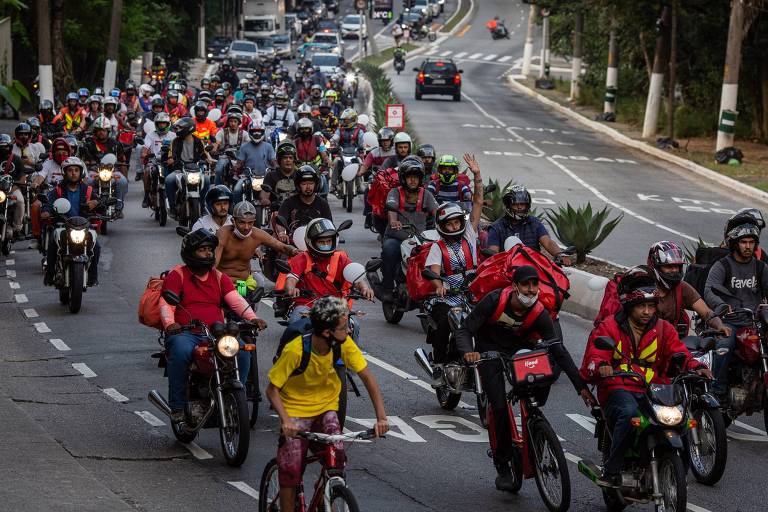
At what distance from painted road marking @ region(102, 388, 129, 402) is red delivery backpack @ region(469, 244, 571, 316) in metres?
3.77

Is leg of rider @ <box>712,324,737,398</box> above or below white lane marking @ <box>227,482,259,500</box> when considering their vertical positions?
above

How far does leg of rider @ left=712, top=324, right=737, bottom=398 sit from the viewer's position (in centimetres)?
1291

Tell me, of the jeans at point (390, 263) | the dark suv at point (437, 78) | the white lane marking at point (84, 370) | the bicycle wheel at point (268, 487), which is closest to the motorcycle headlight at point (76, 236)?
the white lane marking at point (84, 370)

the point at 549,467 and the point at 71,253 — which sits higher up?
the point at 549,467

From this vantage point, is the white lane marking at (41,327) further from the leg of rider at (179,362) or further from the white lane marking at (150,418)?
the leg of rider at (179,362)

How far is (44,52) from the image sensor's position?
146 ft

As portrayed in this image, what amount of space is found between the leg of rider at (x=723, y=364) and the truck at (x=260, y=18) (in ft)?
302

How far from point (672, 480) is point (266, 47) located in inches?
3642

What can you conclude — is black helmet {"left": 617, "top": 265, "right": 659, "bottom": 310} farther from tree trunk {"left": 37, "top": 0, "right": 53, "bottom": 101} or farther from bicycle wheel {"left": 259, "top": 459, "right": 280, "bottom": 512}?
tree trunk {"left": 37, "top": 0, "right": 53, "bottom": 101}

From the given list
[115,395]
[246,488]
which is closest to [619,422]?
[246,488]


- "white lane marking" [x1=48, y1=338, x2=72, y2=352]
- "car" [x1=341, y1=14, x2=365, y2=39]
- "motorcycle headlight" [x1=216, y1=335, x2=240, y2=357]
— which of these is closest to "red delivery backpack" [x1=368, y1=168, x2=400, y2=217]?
"white lane marking" [x1=48, y1=338, x2=72, y2=352]

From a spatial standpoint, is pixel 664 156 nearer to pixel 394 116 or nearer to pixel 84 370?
pixel 394 116

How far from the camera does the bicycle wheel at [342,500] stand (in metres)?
8.35

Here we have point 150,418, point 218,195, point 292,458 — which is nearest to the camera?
point 292,458
